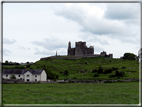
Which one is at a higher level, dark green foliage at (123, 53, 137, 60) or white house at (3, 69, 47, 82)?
dark green foliage at (123, 53, 137, 60)

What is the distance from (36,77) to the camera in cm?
7644

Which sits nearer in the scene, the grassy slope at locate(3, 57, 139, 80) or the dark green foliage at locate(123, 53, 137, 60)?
the grassy slope at locate(3, 57, 139, 80)

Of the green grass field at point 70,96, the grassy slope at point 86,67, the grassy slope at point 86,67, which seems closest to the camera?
the green grass field at point 70,96

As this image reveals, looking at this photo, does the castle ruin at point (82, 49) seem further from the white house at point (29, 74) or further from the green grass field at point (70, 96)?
the green grass field at point (70, 96)

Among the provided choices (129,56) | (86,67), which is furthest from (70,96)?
(129,56)

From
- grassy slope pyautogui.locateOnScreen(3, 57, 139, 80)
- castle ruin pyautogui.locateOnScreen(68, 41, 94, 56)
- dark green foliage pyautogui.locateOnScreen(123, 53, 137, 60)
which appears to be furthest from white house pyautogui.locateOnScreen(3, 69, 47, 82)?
castle ruin pyautogui.locateOnScreen(68, 41, 94, 56)

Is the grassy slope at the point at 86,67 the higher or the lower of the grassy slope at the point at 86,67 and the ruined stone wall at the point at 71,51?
the lower

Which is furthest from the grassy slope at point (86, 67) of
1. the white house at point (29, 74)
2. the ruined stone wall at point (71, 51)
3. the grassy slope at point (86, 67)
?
the ruined stone wall at point (71, 51)

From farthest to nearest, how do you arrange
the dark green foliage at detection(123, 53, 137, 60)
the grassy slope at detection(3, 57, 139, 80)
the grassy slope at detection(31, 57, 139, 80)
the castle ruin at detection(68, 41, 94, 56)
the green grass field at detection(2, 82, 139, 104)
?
the castle ruin at detection(68, 41, 94, 56) < the dark green foliage at detection(123, 53, 137, 60) < the grassy slope at detection(31, 57, 139, 80) < the grassy slope at detection(3, 57, 139, 80) < the green grass field at detection(2, 82, 139, 104)

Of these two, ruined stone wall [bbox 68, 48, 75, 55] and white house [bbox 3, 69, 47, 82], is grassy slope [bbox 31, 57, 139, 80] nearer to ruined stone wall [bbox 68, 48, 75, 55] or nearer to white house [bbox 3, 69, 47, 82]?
white house [bbox 3, 69, 47, 82]

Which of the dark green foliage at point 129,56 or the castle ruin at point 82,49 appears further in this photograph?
the castle ruin at point 82,49

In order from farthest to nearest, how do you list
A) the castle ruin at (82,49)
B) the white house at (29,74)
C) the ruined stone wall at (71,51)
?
the ruined stone wall at (71,51), the castle ruin at (82,49), the white house at (29,74)

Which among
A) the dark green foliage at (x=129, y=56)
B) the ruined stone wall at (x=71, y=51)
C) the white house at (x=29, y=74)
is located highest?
the ruined stone wall at (x=71, y=51)

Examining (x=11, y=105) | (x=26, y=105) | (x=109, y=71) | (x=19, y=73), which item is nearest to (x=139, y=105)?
(x=26, y=105)
